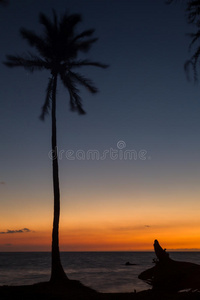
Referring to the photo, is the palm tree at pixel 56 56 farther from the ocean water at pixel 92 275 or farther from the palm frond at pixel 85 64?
the ocean water at pixel 92 275

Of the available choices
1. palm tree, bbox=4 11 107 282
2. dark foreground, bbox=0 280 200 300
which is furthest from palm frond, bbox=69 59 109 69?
dark foreground, bbox=0 280 200 300

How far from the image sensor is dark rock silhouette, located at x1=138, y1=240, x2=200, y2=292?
8141 millimetres

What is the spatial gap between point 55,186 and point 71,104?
18.2 feet

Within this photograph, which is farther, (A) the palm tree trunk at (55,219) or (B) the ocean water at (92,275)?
(B) the ocean water at (92,275)

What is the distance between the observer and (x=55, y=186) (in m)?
18.1

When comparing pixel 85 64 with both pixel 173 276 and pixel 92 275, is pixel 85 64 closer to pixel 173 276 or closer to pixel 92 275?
pixel 173 276

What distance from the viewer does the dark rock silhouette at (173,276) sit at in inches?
321

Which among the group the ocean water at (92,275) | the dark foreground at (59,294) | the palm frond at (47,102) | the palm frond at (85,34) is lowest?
the ocean water at (92,275)

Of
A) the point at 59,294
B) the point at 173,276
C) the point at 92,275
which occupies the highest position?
the point at 173,276

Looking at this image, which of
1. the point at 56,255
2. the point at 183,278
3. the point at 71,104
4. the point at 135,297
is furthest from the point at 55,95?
the point at 183,278

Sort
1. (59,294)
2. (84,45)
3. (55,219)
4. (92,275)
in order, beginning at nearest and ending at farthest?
(59,294) → (55,219) → (84,45) → (92,275)

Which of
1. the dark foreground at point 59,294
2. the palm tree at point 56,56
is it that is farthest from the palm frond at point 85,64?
the dark foreground at point 59,294

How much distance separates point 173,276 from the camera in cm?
859

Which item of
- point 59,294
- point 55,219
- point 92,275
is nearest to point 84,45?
point 55,219
